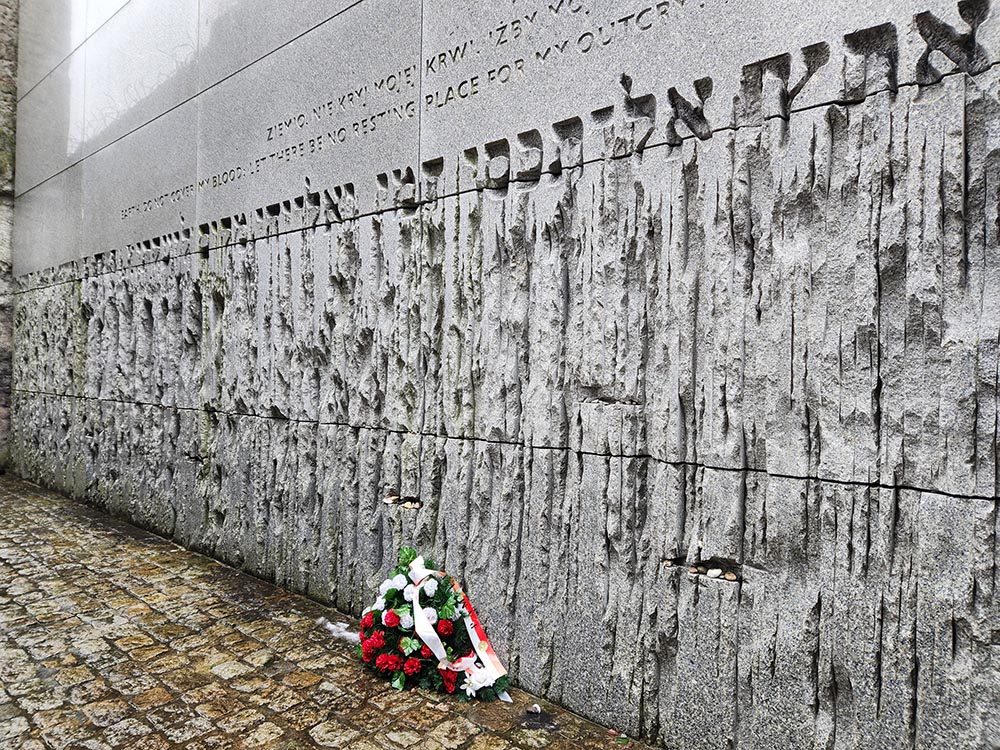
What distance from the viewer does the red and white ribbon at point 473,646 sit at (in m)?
3.33

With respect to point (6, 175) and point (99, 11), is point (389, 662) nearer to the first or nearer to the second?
point (99, 11)

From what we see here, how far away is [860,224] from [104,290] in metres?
6.83

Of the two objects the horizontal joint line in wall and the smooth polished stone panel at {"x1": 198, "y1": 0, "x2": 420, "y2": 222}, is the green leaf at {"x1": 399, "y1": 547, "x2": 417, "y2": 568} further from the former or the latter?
the smooth polished stone panel at {"x1": 198, "y1": 0, "x2": 420, "y2": 222}

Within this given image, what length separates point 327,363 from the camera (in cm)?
457

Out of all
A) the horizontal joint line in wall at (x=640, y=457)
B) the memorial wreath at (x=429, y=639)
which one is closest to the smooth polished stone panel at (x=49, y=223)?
the horizontal joint line in wall at (x=640, y=457)

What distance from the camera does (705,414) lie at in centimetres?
273

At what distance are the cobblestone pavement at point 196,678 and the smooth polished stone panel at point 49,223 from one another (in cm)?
401

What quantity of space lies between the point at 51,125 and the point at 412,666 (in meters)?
8.07

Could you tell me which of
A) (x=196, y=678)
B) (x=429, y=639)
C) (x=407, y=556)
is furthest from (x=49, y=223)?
(x=429, y=639)

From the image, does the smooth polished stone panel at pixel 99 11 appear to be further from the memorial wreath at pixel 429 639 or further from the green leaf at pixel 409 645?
the green leaf at pixel 409 645

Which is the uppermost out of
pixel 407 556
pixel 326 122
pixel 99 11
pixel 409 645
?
pixel 99 11

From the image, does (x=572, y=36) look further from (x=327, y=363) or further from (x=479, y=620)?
(x=479, y=620)

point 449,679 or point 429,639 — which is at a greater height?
point 429,639

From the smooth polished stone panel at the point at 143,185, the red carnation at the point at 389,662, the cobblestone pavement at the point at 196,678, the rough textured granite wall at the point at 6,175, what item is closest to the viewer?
the cobblestone pavement at the point at 196,678
